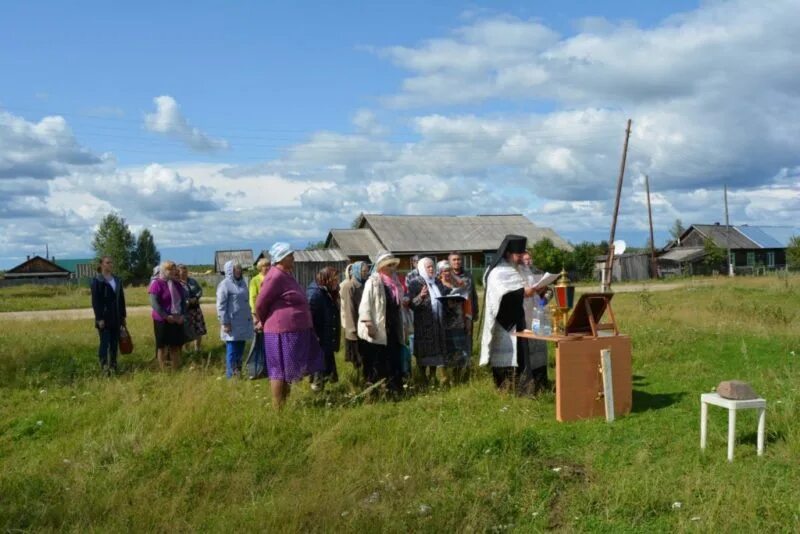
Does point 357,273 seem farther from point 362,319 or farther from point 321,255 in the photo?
point 321,255

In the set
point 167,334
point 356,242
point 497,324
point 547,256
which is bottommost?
point 167,334

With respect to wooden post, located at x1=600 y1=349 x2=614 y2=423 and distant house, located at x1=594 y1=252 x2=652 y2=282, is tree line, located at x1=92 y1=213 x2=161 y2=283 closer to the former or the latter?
distant house, located at x1=594 y1=252 x2=652 y2=282

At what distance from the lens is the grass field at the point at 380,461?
4.52 m

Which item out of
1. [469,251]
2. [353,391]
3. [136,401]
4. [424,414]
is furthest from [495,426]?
[469,251]

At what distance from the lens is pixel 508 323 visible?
26.7 feet

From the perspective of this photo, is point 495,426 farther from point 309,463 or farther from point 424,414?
point 309,463

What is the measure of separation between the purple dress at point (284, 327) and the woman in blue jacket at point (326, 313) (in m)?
1.28

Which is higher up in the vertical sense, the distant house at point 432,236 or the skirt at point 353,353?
the distant house at point 432,236

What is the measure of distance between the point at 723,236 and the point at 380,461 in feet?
197

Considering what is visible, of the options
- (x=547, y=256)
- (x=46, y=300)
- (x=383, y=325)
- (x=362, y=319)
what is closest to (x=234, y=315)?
(x=362, y=319)

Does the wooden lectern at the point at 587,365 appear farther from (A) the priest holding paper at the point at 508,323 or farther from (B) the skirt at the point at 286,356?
(B) the skirt at the point at 286,356

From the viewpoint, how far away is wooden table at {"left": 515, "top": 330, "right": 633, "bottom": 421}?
6.87m

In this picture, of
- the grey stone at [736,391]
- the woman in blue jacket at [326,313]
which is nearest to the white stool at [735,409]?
the grey stone at [736,391]

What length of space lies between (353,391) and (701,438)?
3.84m
